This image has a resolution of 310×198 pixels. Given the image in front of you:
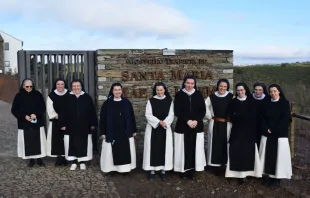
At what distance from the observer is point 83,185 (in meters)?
5.98

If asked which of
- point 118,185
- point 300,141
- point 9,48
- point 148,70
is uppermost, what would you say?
point 9,48

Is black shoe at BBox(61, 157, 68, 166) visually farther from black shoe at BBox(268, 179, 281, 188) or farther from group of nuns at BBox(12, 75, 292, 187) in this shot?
black shoe at BBox(268, 179, 281, 188)

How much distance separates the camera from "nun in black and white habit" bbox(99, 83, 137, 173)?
253 inches

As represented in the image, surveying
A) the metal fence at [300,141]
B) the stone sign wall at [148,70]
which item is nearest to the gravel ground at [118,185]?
the metal fence at [300,141]

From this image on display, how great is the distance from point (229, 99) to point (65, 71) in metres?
3.73

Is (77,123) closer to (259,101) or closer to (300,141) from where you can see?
(259,101)

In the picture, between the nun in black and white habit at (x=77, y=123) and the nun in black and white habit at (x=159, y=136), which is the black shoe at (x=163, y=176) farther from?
the nun in black and white habit at (x=77, y=123)

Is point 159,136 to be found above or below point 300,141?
above

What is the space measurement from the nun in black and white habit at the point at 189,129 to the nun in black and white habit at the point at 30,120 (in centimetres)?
259

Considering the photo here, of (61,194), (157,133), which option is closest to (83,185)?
(61,194)

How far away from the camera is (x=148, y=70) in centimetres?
798

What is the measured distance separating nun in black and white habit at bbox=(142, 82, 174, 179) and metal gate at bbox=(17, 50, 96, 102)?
2.26 metres

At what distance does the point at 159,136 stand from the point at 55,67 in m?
3.10

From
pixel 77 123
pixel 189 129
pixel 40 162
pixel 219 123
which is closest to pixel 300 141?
pixel 219 123
